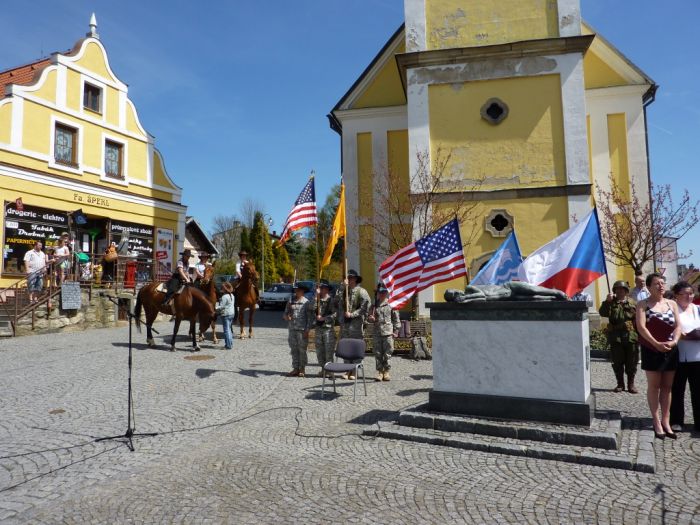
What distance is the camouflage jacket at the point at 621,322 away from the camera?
8312 mm

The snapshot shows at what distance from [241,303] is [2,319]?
23.1 ft

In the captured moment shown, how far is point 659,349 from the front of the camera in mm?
5941

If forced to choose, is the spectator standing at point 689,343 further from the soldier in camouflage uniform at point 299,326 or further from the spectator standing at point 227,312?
the spectator standing at point 227,312

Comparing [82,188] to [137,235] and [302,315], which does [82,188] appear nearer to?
[137,235]

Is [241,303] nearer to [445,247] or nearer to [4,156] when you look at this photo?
[445,247]

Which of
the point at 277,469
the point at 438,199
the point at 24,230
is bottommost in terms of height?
the point at 277,469

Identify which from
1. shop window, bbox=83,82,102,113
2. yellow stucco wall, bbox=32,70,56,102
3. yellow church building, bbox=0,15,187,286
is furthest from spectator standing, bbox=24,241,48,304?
shop window, bbox=83,82,102,113

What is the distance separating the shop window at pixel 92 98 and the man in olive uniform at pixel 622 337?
22044mm

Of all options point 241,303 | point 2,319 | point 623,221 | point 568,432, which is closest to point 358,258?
point 241,303

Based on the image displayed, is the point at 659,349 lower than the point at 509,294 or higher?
lower

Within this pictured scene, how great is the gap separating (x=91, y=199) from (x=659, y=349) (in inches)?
860

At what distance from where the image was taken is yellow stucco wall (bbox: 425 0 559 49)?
16.2 m

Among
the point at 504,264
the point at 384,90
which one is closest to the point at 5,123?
the point at 384,90

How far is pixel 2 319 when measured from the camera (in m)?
15.2
